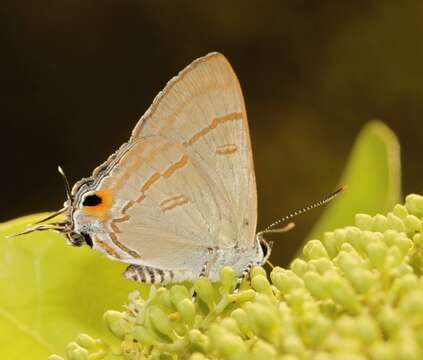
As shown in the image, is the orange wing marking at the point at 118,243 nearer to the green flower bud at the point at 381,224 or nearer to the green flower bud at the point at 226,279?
the green flower bud at the point at 226,279

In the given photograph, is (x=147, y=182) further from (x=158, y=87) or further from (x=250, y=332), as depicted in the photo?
(x=158, y=87)

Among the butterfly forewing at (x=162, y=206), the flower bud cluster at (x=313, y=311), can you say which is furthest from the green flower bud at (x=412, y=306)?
the butterfly forewing at (x=162, y=206)

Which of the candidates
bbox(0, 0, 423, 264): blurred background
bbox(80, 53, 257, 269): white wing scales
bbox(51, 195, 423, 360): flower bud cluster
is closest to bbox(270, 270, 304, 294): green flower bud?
bbox(51, 195, 423, 360): flower bud cluster

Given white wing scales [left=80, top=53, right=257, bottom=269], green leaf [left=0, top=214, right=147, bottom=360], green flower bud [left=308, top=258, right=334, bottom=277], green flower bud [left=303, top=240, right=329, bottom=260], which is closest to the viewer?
green flower bud [left=308, top=258, right=334, bottom=277]

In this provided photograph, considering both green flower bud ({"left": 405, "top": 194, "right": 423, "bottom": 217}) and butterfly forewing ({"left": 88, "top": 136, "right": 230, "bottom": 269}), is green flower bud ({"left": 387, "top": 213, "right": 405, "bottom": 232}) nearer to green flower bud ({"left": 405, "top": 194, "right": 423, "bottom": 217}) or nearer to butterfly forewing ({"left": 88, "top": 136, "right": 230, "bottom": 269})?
green flower bud ({"left": 405, "top": 194, "right": 423, "bottom": 217})

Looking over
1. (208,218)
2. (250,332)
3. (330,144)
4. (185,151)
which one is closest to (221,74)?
(185,151)

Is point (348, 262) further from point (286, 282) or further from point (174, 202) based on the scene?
point (174, 202)

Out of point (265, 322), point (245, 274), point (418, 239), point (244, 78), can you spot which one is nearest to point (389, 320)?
point (265, 322)
